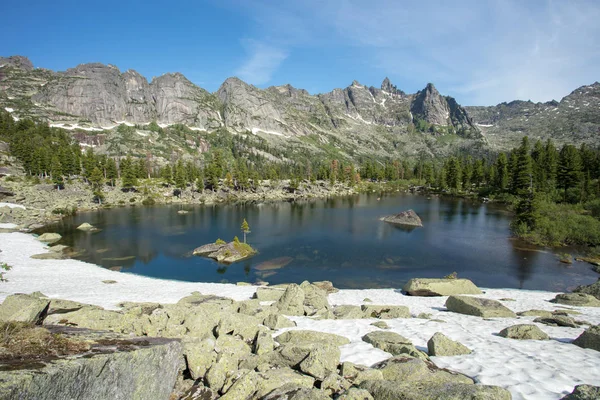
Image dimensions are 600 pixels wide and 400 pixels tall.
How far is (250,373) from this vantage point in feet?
27.3

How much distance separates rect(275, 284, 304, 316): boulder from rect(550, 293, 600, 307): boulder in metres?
18.6

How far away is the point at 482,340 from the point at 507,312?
265 inches

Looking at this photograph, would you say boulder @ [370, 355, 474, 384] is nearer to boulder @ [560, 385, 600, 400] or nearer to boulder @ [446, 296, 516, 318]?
boulder @ [560, 385, 600, 400]

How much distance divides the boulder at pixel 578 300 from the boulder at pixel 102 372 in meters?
25.8

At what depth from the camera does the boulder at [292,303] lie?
62.3 ft

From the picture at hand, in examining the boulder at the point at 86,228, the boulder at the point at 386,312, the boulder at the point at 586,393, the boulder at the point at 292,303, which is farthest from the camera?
the boulder at the point at 86,228

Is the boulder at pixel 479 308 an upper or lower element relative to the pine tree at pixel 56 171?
lower

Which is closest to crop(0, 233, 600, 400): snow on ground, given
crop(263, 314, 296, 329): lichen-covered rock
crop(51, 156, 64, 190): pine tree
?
crop(263, 314, 296, 329): lichen-covered rock

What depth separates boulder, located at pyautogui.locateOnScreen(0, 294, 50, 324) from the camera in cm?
1013

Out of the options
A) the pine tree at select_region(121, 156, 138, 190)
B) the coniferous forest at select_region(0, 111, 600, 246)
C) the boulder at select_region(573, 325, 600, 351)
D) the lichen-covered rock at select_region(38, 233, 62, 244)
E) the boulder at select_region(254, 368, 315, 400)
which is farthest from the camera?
the pine tree at select_region(121, 156, 138, 190)

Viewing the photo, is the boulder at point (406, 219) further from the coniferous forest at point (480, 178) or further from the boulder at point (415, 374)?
the boulder at point (415, 374)

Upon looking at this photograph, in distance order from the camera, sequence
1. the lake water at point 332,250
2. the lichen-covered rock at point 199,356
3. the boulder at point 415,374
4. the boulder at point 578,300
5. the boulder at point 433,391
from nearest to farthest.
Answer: the boulder at point 433,391 → the boulder at point 415,374 → the lichen-covered rock at point 199,356 → the boulder at point 578,300 → the lake water at point 332,250

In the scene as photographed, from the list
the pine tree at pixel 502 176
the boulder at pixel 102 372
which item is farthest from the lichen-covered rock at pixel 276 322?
the pine tree at pixel 502 176

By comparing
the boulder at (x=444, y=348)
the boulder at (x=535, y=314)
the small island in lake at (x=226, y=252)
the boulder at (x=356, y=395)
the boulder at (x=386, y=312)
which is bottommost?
the small island in lake at (x=226, y=252)
